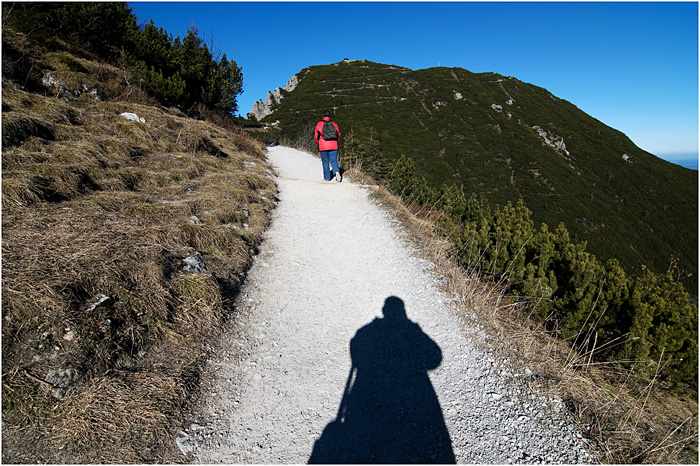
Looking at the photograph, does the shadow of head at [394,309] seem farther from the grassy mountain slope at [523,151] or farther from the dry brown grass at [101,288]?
the grassy mountain slope at [523,151]

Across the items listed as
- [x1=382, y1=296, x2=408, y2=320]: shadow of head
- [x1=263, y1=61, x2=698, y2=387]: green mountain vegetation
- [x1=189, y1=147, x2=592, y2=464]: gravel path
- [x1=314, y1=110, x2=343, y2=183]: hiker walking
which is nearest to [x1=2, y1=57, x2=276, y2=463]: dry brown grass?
[x1=189, y1=147, x2=592, y2=464]: gravel path

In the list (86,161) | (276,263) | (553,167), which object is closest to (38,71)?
(86,161)

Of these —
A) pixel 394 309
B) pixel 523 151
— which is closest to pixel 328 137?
pixel 394 309

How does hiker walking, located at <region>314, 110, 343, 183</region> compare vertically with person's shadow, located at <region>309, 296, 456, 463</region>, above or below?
above

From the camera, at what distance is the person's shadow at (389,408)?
2545mm

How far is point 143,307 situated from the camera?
3.34 meters

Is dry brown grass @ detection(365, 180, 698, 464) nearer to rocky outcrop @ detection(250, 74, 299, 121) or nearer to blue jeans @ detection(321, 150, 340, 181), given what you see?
blue jeans @ detection(321, 150, 340, 181)

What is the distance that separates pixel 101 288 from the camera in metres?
3.24

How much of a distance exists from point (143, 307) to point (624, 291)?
6.19 meters

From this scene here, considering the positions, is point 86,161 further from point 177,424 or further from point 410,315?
point 410,315

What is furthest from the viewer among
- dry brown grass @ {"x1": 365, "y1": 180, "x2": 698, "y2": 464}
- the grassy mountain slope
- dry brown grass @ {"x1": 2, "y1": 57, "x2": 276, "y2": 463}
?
the grassy mountain slope

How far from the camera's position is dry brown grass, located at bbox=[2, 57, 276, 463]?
2309 millimetres

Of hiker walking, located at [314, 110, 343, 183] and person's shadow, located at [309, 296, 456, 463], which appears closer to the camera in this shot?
person's shadow, located at [309, 296, 456, 463]

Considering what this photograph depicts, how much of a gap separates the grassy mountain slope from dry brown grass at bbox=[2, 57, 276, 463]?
35.4 m
